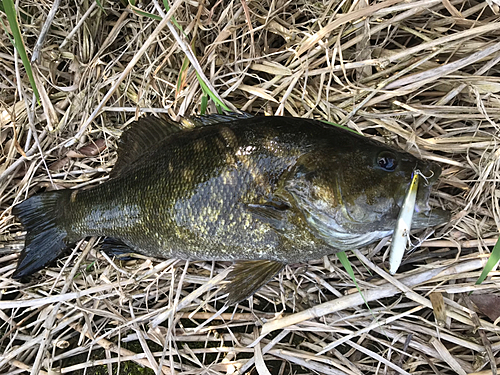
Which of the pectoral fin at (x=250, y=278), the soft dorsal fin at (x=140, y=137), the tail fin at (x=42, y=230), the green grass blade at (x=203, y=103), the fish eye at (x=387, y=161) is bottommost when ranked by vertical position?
the pectoral fin at (x=250, y=278)

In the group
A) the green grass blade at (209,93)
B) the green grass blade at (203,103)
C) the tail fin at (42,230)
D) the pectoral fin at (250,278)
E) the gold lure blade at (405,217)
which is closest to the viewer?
the gold lure blade at (405,217)

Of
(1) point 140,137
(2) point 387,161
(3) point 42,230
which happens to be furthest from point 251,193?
(3) point 42,230

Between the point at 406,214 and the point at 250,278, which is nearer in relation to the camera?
the point at 406,214

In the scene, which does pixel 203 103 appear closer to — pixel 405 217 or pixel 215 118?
pixel 215 118

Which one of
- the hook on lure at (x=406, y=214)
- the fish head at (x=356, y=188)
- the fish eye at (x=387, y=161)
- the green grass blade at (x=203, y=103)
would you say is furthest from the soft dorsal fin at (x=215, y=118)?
the hook on lure at (x=406, y=214)

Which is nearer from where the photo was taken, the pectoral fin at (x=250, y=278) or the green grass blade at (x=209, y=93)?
the pectoral fin at (x=250, y=278)

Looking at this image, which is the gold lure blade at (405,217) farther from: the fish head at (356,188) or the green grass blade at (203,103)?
the green grass blade at (203,103)

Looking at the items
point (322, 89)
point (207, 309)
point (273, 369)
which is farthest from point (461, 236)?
point (207, 309)
